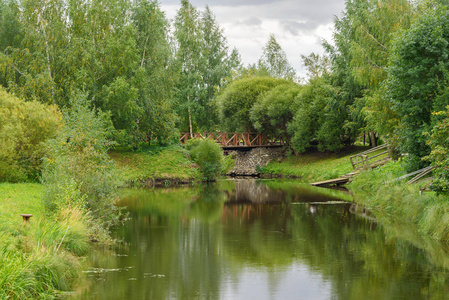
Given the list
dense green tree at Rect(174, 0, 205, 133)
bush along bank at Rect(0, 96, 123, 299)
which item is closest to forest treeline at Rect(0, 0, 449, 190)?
dense green tree at Rect(174, 0, 205, 133)

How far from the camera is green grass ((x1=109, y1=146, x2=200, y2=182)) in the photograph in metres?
38.6

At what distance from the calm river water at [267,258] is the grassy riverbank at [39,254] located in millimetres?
532

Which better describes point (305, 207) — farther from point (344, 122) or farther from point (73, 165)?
point (344, 122)

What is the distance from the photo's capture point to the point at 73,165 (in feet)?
57.1

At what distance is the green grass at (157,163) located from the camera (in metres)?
38.6

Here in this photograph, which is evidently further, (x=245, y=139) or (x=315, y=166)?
(x=245, y=139)

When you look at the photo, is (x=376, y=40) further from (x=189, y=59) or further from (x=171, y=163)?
(x=189, y=59)

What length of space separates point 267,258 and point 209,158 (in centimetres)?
2775

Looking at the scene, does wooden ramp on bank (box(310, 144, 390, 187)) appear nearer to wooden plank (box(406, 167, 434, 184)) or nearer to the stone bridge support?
wooden plank (box(406, 167, 434, 184))

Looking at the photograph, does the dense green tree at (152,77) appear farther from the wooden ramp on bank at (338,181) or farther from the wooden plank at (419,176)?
the wooden plank at (419,176)

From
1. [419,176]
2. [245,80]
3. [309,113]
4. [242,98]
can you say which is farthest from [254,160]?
[419,176]

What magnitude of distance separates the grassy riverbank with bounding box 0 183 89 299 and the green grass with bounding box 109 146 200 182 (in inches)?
904

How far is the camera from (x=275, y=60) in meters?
72.2

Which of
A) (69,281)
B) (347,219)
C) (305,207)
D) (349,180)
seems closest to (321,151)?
(349,180)
